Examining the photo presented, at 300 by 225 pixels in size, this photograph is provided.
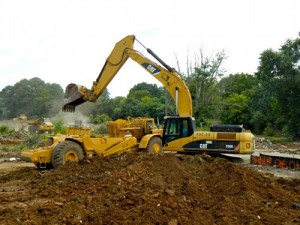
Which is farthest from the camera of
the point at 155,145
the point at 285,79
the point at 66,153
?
the point at 285,79

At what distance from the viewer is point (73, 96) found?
1550 cm

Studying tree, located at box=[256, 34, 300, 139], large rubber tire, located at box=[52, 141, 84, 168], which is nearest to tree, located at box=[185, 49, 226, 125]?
tree, located at box=[256, 34, 300, 139]

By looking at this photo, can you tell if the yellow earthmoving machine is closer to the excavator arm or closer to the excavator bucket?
the excavator bucket

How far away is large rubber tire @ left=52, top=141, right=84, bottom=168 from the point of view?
41.8 feet

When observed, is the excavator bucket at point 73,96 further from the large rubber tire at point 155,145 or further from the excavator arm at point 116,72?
the large rubber tire at point 155,145

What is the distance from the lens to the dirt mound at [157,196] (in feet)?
22.2

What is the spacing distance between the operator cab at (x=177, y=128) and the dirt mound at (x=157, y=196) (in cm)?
372

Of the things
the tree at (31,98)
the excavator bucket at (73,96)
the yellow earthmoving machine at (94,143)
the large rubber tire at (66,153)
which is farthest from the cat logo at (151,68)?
the tree at (31,98)

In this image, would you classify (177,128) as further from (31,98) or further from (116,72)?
(31,98)

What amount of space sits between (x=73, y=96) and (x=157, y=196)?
28.3ft

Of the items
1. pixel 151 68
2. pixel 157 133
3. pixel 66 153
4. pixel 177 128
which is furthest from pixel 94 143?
pixel 151 68

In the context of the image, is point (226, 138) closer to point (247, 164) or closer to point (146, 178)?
point (247, 164)

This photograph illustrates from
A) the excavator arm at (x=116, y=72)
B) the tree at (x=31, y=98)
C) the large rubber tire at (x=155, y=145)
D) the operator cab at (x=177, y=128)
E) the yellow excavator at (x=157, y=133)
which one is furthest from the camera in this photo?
the tree at (x=31, y=98)

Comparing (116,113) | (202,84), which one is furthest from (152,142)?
(116,113)
